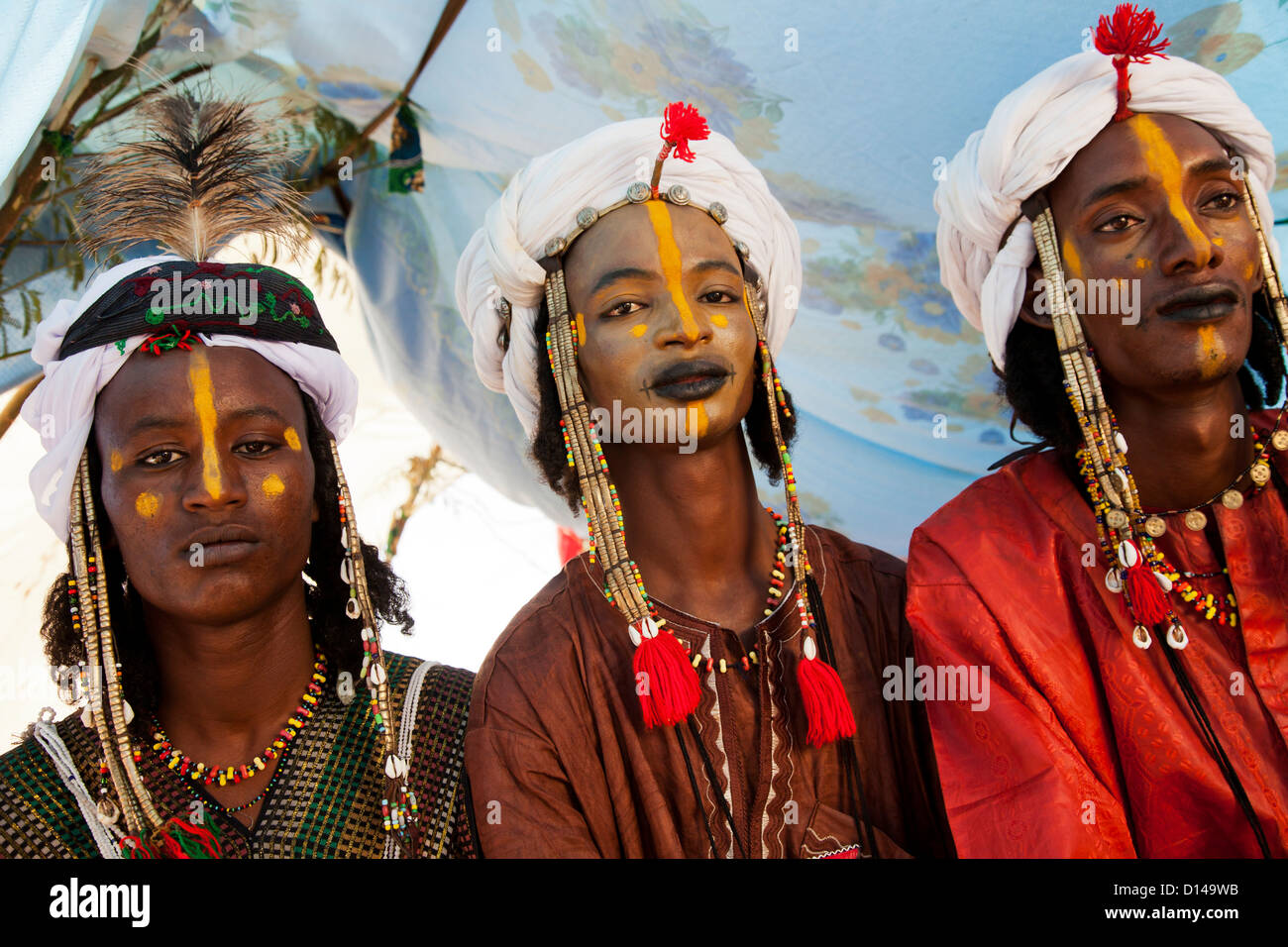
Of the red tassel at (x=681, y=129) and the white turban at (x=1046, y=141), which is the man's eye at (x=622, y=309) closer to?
the red tassel at (x=681, y=129)

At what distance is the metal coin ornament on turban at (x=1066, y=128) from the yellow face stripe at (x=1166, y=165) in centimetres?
5

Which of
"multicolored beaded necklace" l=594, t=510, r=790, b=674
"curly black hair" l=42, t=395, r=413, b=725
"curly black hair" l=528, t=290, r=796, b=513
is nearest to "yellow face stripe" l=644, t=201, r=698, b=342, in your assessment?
"curly black hair" l=528, t=290, r=796, b=513

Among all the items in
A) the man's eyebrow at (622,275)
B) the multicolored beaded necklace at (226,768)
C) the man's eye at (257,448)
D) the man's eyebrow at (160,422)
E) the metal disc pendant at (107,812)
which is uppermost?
the man's eyebrow at (622,275)

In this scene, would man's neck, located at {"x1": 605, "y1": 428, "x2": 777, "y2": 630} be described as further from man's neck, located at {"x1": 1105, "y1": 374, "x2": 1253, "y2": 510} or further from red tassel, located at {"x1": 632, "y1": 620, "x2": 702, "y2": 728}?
man's neck, located at {"x1": 1105, "y1": 374, "x2": 1253, "y2": 510}

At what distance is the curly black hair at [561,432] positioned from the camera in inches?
121

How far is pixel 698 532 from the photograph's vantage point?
292cm

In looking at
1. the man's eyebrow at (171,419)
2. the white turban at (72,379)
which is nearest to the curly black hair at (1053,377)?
the white turban at (72,379)

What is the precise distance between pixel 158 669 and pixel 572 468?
1.13m

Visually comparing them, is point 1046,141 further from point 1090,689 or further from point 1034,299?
point 1090,689

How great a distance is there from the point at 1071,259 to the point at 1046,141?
0.92 feet

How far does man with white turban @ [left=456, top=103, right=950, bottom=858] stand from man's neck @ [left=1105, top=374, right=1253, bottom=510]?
0.67 metres

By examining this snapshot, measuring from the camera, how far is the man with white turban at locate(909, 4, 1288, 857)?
248cm

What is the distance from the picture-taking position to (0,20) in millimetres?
3035

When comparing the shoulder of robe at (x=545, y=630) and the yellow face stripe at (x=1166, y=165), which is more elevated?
the yellow face stripe at (x=1166, y=165)
